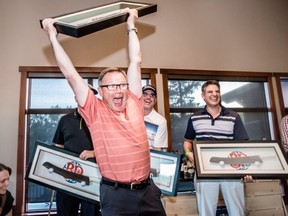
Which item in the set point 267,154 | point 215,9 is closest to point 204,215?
point 267,154

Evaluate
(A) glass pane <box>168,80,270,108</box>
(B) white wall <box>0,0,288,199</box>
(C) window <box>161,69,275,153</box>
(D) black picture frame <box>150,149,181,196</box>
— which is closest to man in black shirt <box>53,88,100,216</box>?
(D) black picture frame <box>150,149,181,196</box>

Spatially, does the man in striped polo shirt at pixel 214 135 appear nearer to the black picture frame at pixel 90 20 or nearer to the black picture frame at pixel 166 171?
the black picture frame at pixel 166 171

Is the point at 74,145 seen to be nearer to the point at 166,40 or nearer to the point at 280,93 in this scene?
the point at 166,40

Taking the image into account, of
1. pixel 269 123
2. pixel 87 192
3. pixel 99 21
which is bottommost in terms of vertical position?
pixel 87 192

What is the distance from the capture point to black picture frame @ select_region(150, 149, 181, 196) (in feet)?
7.13

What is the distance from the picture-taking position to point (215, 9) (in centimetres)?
386

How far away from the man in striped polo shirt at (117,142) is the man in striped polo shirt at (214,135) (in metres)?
0.80

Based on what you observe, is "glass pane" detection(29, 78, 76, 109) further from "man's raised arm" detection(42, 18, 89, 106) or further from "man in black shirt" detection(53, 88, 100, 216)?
"man's raised arm" detection(42, 18, 89, 106)

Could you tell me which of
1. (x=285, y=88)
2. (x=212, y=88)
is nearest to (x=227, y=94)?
(x=285, y=88)

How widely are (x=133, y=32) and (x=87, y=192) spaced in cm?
134

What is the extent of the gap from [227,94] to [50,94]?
7.86 ft

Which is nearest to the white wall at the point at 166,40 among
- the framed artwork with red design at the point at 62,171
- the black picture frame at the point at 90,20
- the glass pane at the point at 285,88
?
the glass pane at the point at 285,88

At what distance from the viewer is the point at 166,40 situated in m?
3.58

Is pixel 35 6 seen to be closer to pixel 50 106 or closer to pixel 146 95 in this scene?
pixel 50 106
